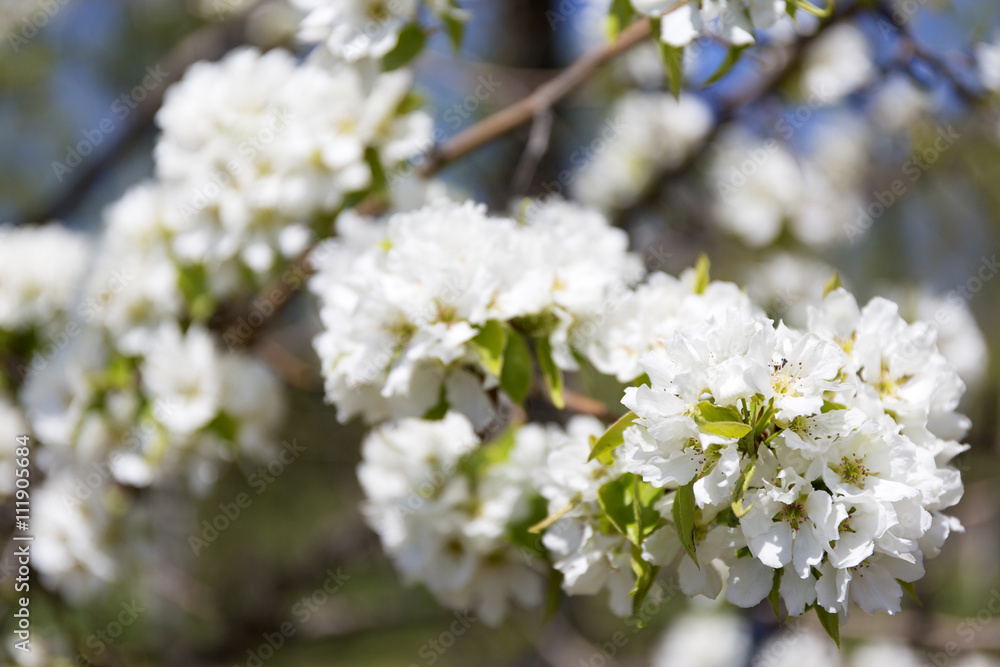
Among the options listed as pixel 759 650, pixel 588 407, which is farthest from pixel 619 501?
pixel 759 650

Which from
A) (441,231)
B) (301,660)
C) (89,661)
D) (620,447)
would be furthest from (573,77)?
(301,660)

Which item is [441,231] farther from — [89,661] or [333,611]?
[333,611]

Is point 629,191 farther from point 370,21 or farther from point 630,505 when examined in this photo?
point 630,505

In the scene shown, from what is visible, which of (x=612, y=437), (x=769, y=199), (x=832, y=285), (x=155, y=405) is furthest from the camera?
(x=769, y=199)

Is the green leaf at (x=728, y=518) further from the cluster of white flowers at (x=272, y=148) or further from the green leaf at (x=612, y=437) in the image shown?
the cluster of white flowers at (x=272, y=148)

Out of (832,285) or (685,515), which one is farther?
(832,285)

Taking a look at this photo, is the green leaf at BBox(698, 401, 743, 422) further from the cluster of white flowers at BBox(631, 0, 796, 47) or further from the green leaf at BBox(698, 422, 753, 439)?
the cluster of white flowers at BBox(631, 0, 796, 47)
